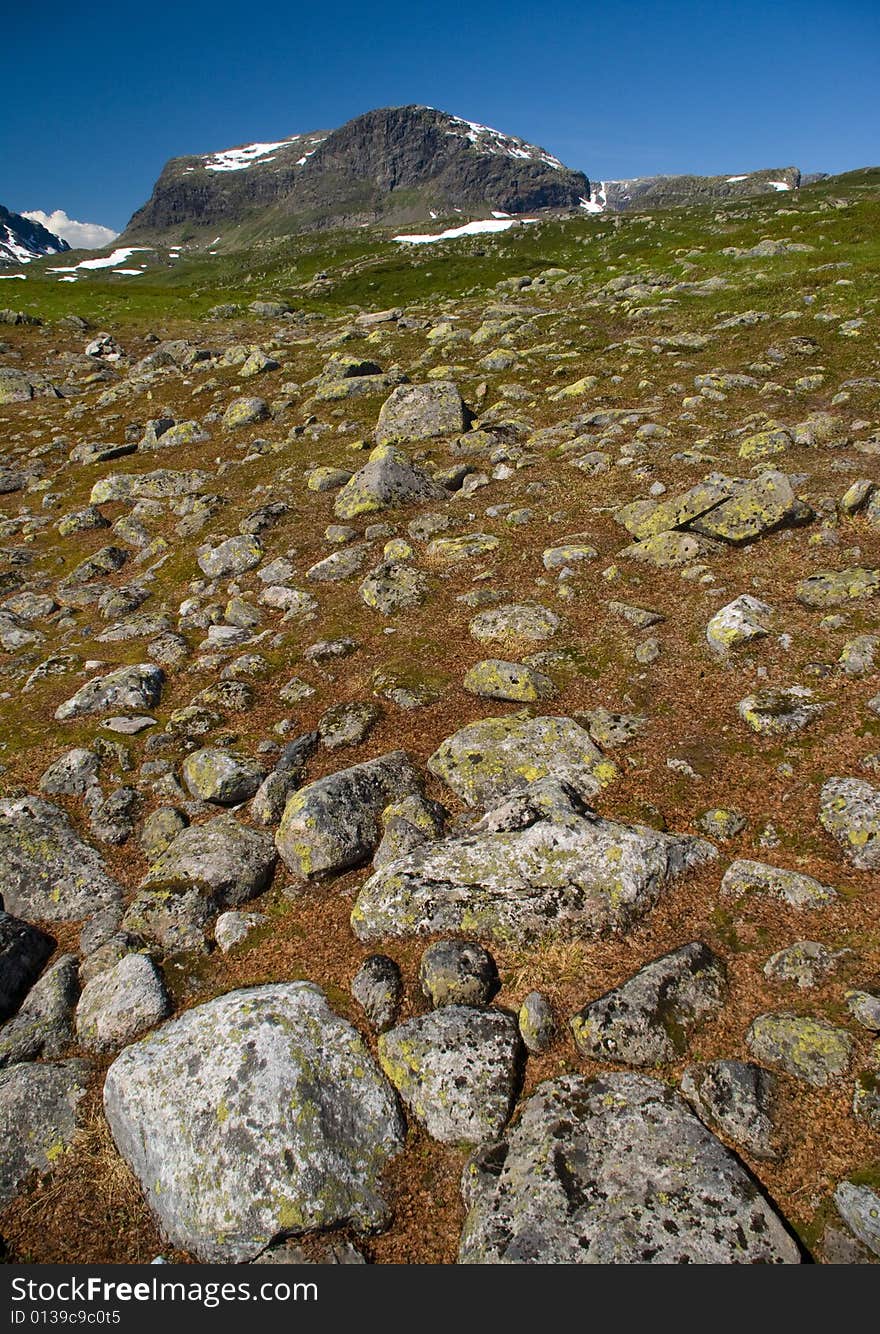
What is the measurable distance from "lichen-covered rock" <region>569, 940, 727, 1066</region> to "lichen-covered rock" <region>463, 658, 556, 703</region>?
23.2 feet

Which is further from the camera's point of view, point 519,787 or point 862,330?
point 862,330

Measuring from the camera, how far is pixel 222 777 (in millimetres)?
14758

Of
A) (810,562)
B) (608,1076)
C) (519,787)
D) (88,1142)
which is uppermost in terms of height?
(810,562)

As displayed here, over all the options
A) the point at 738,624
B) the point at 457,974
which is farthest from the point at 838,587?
the point at 457,974

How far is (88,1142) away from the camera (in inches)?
353

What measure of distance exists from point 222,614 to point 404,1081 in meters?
16.8

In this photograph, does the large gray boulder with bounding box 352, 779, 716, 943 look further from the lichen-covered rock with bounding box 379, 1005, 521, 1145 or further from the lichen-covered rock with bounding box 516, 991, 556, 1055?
the lichen-covered rock with bounding box 379, 1005, 521, 1145

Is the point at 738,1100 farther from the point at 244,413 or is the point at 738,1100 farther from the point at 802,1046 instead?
the point at 244,413

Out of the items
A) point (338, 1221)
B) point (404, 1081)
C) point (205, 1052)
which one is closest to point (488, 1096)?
point (404, 1081)

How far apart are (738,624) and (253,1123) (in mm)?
13826

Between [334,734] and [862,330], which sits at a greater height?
[862,330]

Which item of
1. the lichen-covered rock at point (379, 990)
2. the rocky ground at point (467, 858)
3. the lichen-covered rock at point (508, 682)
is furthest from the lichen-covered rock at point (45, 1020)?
the lichen-covered rock at point (508, 682)

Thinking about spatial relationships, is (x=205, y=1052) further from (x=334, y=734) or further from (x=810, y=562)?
(x=810, y=562)

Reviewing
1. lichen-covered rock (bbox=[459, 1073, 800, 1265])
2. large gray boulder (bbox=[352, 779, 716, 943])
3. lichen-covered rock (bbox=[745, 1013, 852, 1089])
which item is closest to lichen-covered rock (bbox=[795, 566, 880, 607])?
large gray boulder (bbox=[352, 779, 716, 943])
